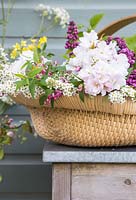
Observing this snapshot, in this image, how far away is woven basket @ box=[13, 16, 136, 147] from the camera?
1.75 m

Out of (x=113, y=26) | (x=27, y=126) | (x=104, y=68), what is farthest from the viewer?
(x=27, y=126)

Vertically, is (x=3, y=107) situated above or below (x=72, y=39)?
below

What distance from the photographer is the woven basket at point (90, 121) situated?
5.74 ft

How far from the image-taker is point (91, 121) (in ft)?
5.88

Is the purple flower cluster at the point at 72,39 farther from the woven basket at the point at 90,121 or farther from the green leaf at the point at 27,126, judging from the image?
the green leaf at the point at 27,126

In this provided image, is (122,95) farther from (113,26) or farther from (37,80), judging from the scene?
(113,26)

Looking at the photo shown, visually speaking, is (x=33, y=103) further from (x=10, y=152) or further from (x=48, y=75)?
(x=10, y=152)

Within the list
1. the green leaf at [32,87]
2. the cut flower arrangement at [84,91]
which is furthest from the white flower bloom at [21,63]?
the green leaf at [32,87]

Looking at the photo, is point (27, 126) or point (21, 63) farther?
point (27, 126)

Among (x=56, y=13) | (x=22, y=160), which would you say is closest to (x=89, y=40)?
(x=56, y=13)

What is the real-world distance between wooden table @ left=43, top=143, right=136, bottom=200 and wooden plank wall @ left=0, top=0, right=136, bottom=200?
930 millimetres

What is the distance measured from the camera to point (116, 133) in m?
1.80

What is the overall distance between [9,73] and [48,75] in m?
0.17

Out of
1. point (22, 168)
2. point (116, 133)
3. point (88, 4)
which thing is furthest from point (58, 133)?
point (88, 4)
